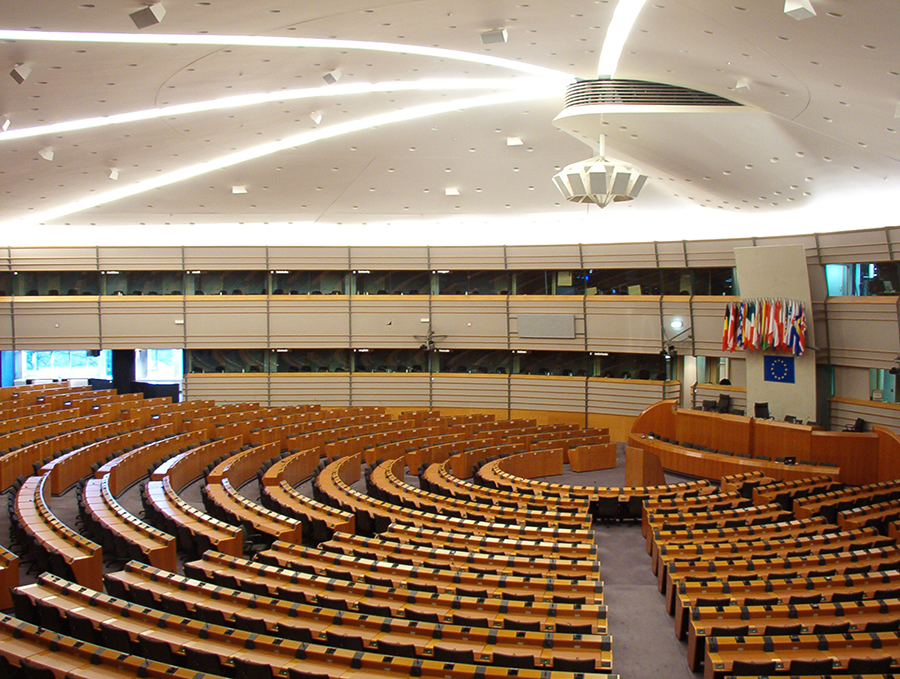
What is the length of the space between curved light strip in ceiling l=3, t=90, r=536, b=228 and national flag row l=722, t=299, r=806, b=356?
8194mm

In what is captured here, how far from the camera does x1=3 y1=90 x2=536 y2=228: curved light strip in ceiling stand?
14.2m

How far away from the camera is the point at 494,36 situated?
9.88 m

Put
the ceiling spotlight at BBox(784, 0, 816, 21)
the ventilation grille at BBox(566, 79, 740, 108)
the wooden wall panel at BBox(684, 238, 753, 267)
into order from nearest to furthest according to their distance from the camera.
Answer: the ceiling spotlight at BBox(784, 0, 816, 21)
the ventilation grille at BBox(566, 79, 740, 108)
the wooden wall panel at BBox(684, 238, 753, 267)

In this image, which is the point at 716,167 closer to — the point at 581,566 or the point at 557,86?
the point at 557,86

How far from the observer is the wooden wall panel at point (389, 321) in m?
23.8

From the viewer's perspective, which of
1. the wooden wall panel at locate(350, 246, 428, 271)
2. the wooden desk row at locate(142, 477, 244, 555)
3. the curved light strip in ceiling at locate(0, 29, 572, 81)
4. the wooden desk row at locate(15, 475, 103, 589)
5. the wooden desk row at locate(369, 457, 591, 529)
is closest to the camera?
the wooden desk row at locate(15, 475, 103, 589)

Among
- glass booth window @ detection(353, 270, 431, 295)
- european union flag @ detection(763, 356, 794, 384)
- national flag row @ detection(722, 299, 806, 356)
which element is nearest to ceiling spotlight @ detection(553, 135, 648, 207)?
national flag row @ detection(722, 299, 806, 356)

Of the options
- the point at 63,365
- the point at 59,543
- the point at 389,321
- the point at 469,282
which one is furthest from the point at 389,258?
the point at 59,543

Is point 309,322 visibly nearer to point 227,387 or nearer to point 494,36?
point 227,387

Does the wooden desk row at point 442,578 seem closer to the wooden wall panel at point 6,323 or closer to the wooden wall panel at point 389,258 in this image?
the wooden wall panel at point 389,258

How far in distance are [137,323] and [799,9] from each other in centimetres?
2149

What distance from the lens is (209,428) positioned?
1727 centimetres

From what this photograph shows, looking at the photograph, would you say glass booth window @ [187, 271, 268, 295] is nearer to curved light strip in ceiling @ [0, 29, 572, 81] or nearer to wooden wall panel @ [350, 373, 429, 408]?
wooden wall panel @ [350, 373, 429, 408]

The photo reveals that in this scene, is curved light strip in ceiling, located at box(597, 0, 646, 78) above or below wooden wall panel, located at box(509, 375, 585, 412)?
above
